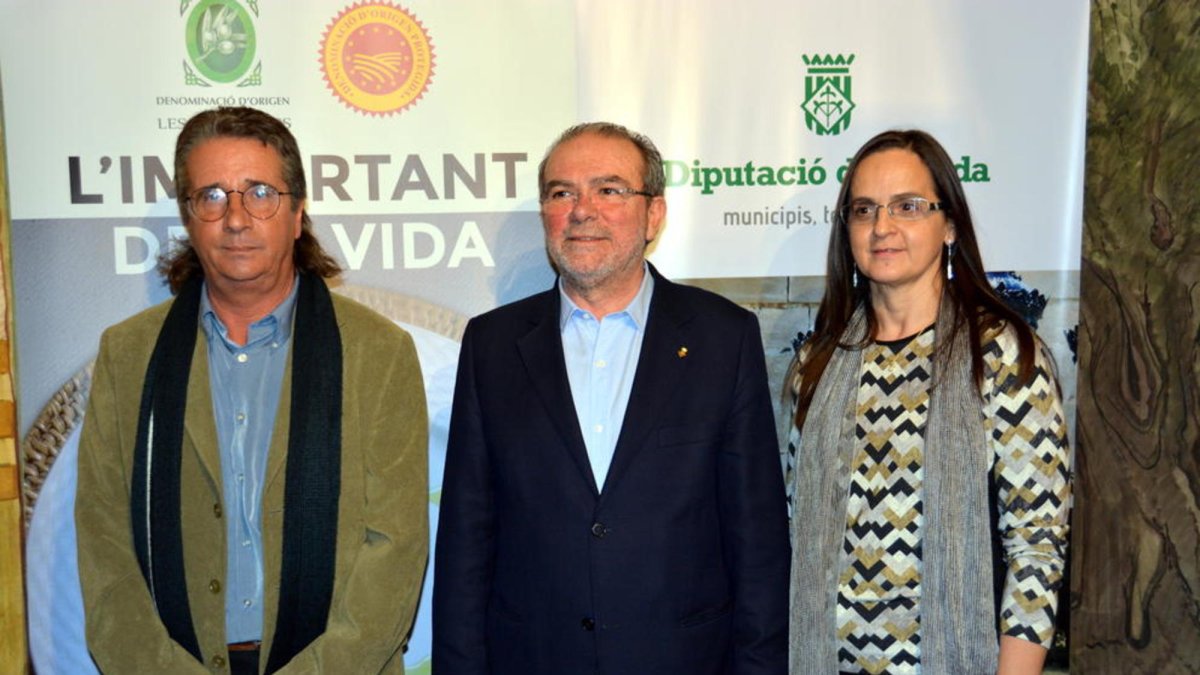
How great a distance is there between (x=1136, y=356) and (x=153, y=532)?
112 inches

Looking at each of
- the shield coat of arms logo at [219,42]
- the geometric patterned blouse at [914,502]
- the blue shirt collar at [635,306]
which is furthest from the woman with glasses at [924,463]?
the shield coat of arms logo at [219,42]

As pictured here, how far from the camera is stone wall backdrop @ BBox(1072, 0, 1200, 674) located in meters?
3.09

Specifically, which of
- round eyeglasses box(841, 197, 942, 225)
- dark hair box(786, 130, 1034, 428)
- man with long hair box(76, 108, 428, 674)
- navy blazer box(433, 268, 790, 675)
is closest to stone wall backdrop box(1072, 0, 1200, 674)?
dark hair box(786, 130, 1034, 428)

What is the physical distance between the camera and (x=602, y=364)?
7.32 feet

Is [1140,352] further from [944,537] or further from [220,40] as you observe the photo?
[220,40]

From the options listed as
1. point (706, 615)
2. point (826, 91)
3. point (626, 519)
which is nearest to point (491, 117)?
point (826, 91)

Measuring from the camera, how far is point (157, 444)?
218cm

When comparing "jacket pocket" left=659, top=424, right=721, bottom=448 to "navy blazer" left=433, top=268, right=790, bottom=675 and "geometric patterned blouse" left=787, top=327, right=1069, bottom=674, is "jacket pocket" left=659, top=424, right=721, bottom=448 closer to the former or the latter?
"navy blazer" left=433, top=268, right=790, bottom=675

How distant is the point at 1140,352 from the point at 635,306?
1842 millimetres

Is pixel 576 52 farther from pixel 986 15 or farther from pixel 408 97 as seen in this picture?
pixel 986 15

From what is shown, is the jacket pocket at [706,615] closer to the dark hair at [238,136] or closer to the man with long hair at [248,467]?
the man with long hair at [248,467]

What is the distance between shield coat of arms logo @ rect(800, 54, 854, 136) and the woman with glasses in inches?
31.0

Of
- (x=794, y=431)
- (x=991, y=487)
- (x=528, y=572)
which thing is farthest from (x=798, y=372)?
(x=528, y=572)

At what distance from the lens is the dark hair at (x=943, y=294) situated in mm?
2143
